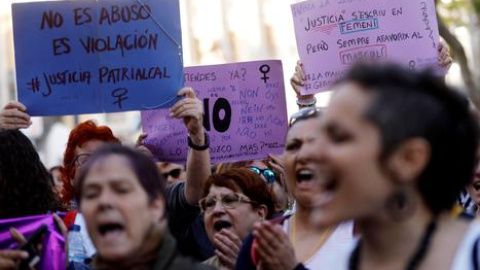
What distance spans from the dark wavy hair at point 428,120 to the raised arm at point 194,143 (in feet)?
8.15

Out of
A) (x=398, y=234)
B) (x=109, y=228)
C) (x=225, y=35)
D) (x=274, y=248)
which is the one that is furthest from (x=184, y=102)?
(x=225, y=35)

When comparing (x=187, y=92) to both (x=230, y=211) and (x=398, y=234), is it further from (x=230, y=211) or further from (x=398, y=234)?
(x=398, y=234)

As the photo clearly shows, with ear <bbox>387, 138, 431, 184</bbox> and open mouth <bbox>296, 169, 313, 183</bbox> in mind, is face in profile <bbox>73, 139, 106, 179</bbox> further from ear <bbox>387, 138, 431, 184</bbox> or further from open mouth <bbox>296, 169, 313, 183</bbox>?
ear <bbox>387, 138, 431, 184</bbox>

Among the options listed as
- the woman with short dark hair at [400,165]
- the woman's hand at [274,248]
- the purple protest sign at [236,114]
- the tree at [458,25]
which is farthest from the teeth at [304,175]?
the tree at [458,25]

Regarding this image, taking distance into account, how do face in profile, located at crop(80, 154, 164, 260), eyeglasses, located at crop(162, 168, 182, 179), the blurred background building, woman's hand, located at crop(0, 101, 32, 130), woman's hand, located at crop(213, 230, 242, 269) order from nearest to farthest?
face in profile, located at crop(80, 154, 164, 260)
woman's hand, located at crop(213, 230, 242, 269)
woman's hand, located at crop(0, 101, 32, 130)
eyeglasses, located at crop(162, 168, 182, 179)
the blurred background building

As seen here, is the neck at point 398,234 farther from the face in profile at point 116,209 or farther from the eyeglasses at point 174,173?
the eyeglasses at point 174,173

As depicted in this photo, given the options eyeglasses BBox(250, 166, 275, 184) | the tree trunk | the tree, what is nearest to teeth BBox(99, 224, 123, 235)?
eyeglasses BBox(250, 166, 275, 184)

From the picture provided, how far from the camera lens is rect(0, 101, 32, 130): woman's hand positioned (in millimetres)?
5391

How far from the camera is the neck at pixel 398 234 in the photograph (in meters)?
3.11

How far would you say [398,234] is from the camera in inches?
123

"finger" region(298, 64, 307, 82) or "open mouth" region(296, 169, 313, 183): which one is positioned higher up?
"finger" region(298, 64, 307, 82)

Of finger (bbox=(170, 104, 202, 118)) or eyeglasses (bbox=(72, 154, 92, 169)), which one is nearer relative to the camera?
finger (bbox=(170, 104, 202, 118))

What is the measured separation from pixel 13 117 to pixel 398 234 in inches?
111

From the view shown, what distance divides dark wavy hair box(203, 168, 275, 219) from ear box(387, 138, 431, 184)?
8.33 ft
